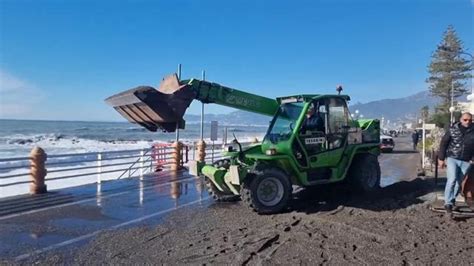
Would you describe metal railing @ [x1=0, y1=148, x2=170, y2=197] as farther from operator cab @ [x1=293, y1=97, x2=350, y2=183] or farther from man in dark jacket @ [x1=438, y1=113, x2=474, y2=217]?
man in dark jacket @ [x1=438, y1=113, x2=474, y2=217]

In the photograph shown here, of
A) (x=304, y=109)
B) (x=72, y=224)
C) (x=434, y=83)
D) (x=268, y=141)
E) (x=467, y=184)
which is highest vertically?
(x=434, y=83)

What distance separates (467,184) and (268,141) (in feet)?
13.2

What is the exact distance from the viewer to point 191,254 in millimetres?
6098

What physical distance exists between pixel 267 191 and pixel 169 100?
2.67 metres

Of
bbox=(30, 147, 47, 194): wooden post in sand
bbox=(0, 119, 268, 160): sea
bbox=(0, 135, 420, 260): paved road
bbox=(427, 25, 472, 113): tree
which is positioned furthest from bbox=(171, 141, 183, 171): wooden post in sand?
bbox=(427, 25, 472, 113): tree

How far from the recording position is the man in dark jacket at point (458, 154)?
8047 millimetres

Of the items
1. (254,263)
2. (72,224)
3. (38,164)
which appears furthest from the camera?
(38,164)

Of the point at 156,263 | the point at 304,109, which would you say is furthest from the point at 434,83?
the point at 156,263

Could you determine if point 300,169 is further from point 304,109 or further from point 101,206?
point 101,206

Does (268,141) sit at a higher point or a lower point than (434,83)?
lower

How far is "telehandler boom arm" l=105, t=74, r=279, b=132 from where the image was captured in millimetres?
8594

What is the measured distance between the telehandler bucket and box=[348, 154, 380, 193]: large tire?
4584 mm

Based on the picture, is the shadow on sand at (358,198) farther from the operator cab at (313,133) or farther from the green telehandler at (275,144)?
the operator cab at (313,133)

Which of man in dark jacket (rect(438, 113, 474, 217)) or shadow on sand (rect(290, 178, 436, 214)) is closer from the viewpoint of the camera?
man in dark jacket (rect(438, 113, 474, 217))
